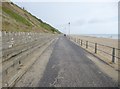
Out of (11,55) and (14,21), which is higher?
(14,21)

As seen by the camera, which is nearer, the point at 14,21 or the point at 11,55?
the point at 11,55

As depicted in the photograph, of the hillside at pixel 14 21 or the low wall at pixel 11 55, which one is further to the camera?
the hillside at pixel 14 21

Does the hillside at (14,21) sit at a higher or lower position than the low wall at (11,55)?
higher

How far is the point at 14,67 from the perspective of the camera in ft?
38.9

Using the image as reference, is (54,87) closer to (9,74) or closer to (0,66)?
(0,66)

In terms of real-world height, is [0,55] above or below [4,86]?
above

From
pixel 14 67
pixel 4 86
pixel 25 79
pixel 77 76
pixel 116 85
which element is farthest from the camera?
pixel 14 67

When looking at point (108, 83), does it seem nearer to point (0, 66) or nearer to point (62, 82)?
point (62, 82)

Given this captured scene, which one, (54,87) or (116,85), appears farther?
(116,85)

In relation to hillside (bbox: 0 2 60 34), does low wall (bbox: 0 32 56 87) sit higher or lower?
lower

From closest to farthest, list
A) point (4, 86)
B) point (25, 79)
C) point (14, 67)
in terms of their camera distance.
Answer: point (4, 86) < point (25, 79) < point (14, 67)

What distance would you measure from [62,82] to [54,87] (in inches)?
36.3

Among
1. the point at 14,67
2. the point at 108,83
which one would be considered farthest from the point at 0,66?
the point at 108,83

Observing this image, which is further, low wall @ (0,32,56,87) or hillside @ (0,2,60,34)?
hillside @ (0,2,60,34)
